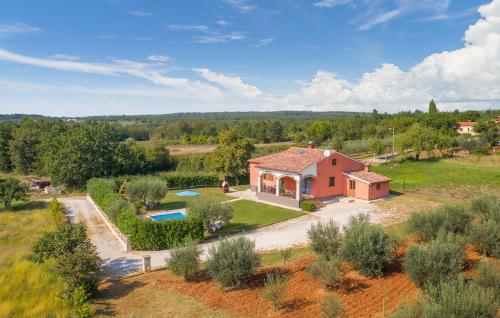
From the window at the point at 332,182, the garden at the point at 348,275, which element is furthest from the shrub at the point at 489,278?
the window at the point at 332,182

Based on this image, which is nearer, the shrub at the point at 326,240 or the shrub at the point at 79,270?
the shrub at the point at 79,270

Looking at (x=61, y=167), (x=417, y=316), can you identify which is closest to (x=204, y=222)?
(x=417, y=316)

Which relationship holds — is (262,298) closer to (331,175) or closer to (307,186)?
(307,186)

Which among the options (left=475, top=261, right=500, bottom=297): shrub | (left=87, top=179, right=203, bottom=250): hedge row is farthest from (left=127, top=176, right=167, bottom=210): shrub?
(left=475, top=261, right=500, bottom=297): shrub

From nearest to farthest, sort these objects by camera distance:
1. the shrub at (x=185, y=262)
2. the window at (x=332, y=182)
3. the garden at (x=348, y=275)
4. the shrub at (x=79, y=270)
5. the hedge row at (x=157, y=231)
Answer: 1. the garden at (x=348, y=275)
2. the shrub at (x=79, y=270)
3. the shrub at (x=185, y=262)
4. the hedge row at (x=157, y=231)
5. the window at (x=332, y=182)

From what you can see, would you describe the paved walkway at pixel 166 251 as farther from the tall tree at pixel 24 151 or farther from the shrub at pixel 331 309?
the tall tree at pixel 24 151

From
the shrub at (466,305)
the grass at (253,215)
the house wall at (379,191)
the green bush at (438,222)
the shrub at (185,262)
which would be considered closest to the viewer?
the shrub at (466,305)
